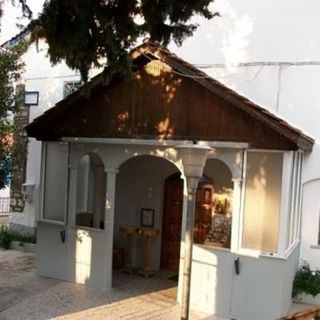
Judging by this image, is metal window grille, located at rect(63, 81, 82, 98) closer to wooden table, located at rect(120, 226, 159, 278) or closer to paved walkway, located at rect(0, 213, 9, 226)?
wooden table, located at rect(120, 226, 159, 278)

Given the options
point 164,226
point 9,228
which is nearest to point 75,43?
point 164,226

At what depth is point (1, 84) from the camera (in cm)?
1000

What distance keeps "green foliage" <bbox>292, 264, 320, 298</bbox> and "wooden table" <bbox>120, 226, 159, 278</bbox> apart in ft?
11.6

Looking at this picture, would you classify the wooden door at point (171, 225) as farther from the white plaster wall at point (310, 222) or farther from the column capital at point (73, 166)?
the white plaster wall at point (310, 222)

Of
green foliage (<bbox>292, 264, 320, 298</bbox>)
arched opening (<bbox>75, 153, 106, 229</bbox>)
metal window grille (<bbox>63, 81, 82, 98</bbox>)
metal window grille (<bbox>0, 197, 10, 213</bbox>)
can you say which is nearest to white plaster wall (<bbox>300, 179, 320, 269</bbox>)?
green foliage (<bbox>292, 264, 320, 298</bbox>)

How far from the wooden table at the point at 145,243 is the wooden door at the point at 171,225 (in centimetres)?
61

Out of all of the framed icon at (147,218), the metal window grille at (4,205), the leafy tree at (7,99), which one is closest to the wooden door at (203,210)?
the framed icon at (147,218)

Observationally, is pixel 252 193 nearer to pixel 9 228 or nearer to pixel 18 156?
pixel 18 156

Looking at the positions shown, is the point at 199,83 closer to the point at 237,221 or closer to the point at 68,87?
the point at 237,221

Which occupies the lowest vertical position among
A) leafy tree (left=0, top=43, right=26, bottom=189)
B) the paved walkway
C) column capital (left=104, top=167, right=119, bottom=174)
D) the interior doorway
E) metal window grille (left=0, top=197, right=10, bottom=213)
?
the paved walkway

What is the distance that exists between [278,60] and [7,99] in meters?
6.19

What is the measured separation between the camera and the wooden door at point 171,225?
1348cm

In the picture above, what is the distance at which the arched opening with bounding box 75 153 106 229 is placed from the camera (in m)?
12.8

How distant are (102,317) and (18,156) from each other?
420 centimetres
